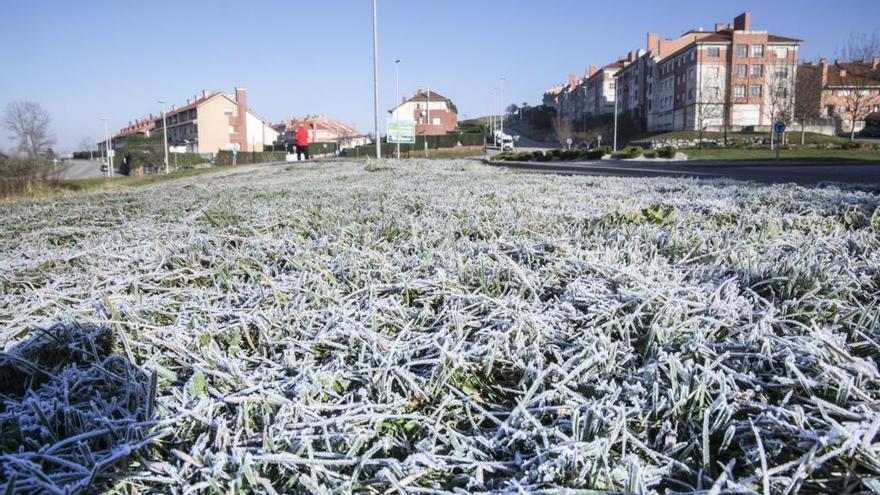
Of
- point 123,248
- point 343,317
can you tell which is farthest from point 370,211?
point 343,317

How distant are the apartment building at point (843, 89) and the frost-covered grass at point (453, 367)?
115ft

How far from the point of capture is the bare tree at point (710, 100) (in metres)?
59.7

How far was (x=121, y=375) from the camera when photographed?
53.0 inches

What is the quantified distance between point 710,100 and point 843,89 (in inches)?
482

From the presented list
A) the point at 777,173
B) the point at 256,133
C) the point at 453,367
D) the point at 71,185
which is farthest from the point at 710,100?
the point at 453,367

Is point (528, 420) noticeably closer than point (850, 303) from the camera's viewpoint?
Yes

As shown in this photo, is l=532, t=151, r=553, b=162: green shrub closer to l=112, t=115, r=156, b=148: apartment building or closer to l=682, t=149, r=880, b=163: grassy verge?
l=682, t=149, r=880, b=163: grassy verge

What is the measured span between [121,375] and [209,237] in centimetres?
146

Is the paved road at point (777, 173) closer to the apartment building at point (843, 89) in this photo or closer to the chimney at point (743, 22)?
the apartment building at point (843, 89)

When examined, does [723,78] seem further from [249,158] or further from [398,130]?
[249,158]

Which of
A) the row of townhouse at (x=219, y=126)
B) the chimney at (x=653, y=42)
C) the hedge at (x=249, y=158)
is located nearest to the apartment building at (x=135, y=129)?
the row of townhouse at (x=219, y=126)

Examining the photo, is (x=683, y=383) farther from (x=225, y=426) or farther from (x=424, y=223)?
(x=424, y=223)

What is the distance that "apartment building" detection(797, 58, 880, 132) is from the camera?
31.0 metres

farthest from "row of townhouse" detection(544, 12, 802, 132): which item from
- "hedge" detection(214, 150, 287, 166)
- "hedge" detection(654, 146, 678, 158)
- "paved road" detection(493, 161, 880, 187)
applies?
"paved road" detection(493, 161, 880, 187)
